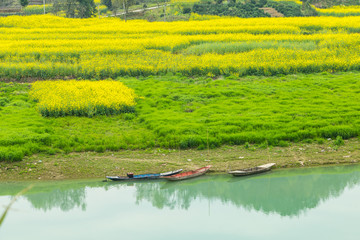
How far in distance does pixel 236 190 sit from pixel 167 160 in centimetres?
291

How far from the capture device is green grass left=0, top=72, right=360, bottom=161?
1602 centimetres

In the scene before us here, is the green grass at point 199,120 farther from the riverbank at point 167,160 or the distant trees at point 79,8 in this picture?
the distant trees at point 79,8

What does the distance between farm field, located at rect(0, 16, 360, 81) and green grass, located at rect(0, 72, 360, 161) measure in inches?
131

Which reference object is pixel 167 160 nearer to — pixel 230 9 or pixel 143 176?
pixel 143 176

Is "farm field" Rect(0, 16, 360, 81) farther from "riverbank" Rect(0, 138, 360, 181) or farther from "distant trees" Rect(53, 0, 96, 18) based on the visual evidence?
"distant trees" Rect(53, 0, 96, 18)

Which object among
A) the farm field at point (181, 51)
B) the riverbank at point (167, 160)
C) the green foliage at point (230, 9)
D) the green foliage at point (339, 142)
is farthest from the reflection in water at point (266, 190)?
the green foliage at point (230, 9)

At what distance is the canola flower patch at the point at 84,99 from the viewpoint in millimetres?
18922

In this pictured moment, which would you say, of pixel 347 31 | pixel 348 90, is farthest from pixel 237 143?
pixel 347 31

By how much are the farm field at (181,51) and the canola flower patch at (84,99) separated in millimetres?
4676

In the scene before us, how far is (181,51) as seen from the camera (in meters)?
33.0

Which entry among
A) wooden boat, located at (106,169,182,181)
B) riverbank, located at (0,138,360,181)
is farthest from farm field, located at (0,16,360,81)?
wooden boat, located at (106,169,182,181)

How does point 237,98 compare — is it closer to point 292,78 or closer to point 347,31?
point 292,78

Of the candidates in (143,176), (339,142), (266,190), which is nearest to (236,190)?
(266,190)

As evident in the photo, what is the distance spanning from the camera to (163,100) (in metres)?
21.0
